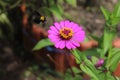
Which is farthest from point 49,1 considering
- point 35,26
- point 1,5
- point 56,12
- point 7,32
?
point 7,32

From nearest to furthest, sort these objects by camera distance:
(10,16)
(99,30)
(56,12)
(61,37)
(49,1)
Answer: (61,37), (56,12), (49,1), (99,30), (10,16)

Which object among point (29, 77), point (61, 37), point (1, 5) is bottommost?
point (29, 77)

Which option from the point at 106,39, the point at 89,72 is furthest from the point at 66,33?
the point at 106,39

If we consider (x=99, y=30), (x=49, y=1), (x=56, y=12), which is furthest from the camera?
(x=99, y=30)

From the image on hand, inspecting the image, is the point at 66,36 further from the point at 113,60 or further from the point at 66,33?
the point at 113,60

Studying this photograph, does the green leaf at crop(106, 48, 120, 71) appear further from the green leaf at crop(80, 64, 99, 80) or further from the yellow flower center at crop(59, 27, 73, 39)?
the yellow flower center at crop(59, 27, 73, 39)

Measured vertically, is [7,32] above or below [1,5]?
below

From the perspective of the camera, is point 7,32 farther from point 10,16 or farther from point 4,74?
point 4,74
